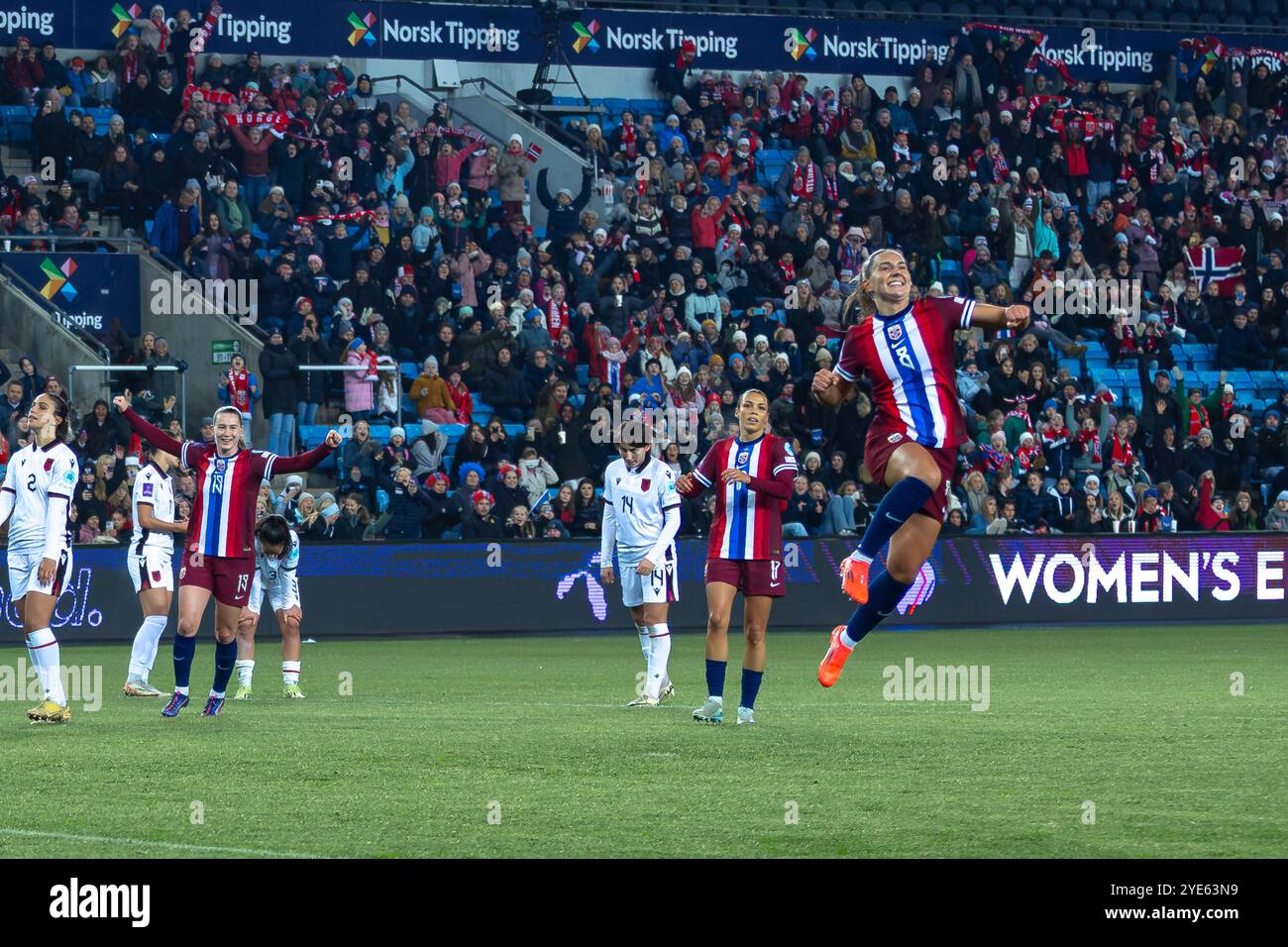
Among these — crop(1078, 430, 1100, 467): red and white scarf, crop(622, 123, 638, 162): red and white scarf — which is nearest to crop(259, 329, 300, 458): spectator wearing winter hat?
crop(622, 123, 638, 162): red and white scarf

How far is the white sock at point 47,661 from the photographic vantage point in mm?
12719

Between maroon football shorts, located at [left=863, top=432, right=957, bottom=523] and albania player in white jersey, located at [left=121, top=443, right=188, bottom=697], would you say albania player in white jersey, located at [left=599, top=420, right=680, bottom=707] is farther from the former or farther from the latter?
maroon football shorts, located at [left=863, top=432, right=957, bottom=523]

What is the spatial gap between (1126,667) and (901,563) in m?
9.29

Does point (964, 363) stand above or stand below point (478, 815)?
above

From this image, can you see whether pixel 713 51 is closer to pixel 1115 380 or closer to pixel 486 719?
pixel 1115 380

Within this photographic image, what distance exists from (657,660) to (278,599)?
3816 mm

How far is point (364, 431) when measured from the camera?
23234 millimetres

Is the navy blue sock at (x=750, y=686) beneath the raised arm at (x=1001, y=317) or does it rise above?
beneath

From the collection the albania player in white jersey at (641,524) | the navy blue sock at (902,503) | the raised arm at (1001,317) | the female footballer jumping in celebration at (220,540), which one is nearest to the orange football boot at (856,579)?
the navy blue sock at (902,503)

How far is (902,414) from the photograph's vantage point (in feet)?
31.7

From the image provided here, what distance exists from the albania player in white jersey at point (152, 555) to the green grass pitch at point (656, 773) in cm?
49

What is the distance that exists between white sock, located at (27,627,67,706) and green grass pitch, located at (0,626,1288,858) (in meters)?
0.34

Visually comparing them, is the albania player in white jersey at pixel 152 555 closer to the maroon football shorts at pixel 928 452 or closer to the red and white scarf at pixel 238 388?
the red and white scarf at pixel 238 388
